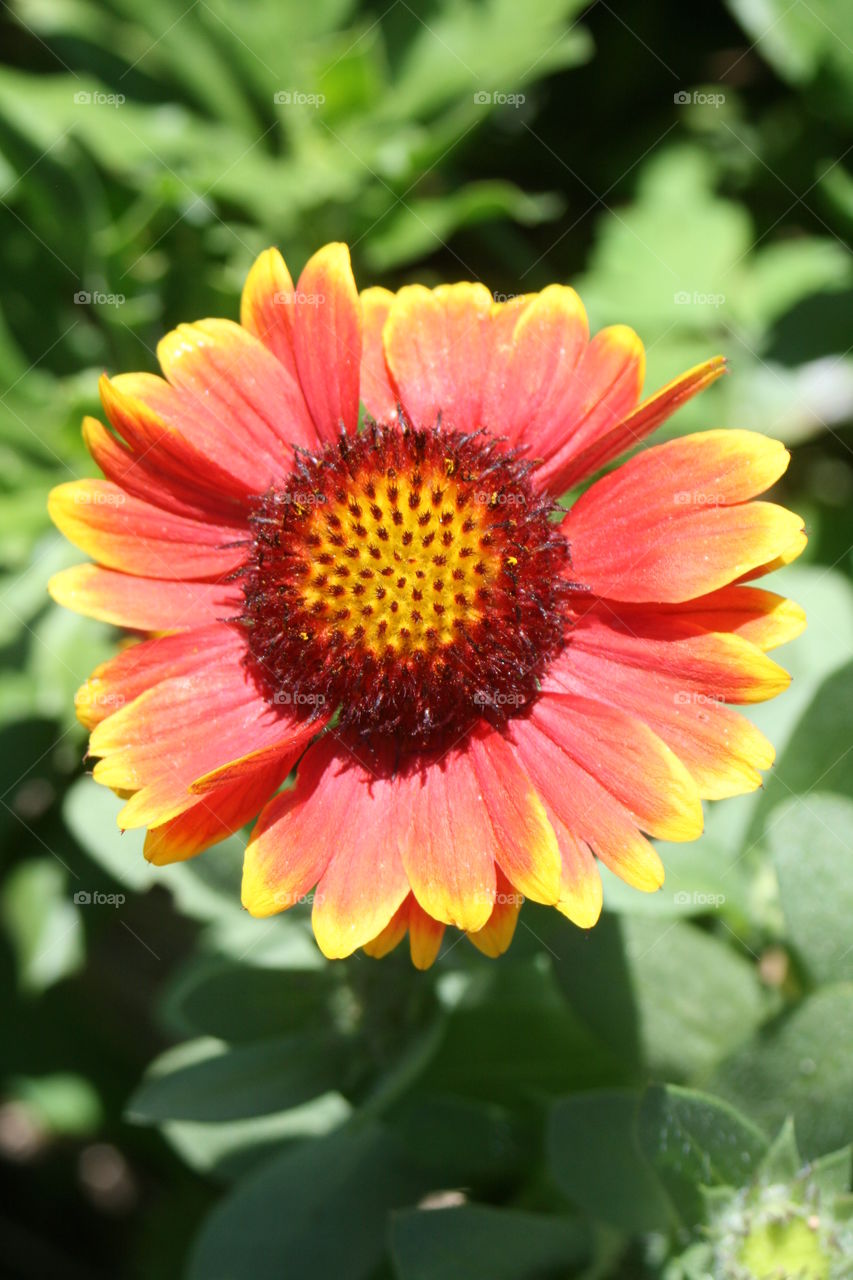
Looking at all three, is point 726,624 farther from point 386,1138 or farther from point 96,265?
point 96,265

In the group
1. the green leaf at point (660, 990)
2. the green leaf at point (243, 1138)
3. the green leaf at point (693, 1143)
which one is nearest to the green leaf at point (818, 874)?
the green leaf at point (660, 990)

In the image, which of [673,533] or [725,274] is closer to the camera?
[673,533]

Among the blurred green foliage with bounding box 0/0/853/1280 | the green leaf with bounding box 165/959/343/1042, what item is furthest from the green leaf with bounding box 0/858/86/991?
the green leaf with bounding box 165/959/343/1042

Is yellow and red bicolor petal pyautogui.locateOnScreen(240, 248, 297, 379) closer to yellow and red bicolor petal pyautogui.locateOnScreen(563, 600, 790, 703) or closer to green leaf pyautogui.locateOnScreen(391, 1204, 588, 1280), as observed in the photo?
yellow and red bicolor petal pyautogui.locateOnScreen(563, 600, 790, 703)

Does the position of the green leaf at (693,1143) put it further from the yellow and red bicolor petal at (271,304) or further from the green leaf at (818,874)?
the yellow and red bicolor petal at (271,304)

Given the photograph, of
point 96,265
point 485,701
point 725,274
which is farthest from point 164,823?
point 725,274

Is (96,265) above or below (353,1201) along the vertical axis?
above
